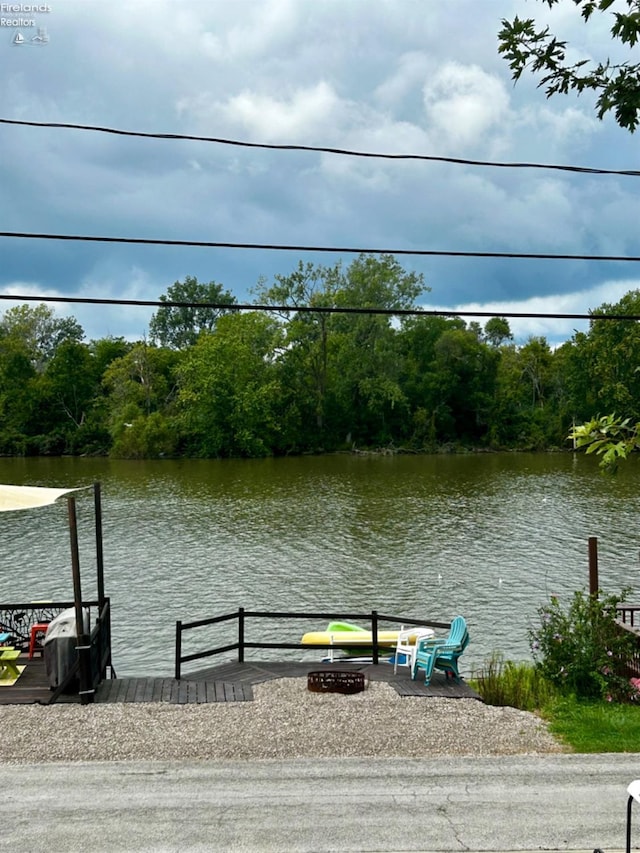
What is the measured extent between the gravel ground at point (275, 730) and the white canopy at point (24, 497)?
2.79 meters

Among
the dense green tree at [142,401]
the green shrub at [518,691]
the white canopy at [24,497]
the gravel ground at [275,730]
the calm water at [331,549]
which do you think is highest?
the dense green tree at [142,401]

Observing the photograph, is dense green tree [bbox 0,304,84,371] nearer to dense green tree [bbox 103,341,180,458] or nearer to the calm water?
dense green tree [bbox 103,341,180,458]

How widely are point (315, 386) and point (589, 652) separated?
233ft

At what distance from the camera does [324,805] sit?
8.07 m

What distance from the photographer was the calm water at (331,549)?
23.3 meters

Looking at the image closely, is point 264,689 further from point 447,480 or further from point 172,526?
point 447,480

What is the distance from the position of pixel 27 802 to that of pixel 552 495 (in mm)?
40308

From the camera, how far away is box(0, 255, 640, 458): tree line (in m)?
77.9

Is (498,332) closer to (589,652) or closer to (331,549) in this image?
(331,549)

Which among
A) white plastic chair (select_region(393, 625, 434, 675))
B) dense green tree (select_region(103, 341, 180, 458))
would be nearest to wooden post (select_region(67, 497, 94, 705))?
white plastic chair (select_region(393, 625, 434, 675))

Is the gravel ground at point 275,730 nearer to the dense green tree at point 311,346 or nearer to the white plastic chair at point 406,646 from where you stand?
the white plastic chair at point 406,646

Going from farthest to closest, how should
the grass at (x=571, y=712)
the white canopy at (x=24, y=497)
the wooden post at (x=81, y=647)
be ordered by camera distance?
the white canopy at (x=24, y=497)
the wooden post at (x=81, y=647)
the grass at (x=571, y=712)

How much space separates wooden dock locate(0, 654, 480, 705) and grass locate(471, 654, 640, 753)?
1.85 ft

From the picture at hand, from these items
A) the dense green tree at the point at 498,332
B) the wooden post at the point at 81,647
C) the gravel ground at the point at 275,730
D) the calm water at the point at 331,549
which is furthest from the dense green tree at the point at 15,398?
the gravel ground at the point at 275,730
